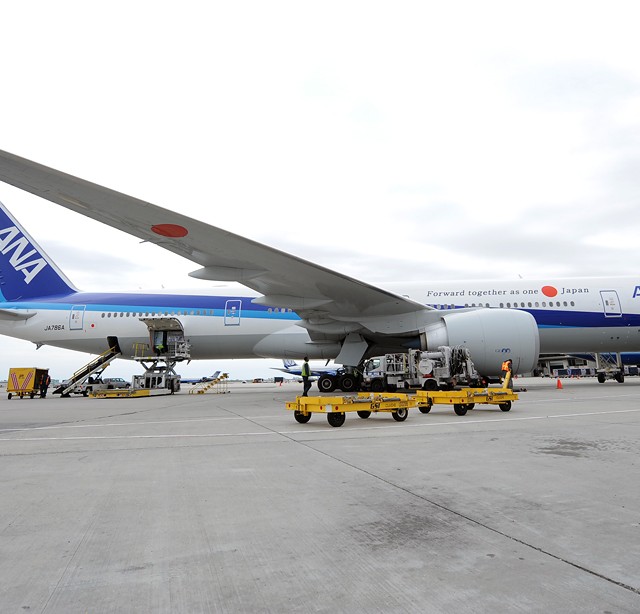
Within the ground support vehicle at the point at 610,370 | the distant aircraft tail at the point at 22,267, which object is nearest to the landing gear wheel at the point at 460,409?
the ground support vehicle at the point at 610,370

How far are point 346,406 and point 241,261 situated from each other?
5751mm

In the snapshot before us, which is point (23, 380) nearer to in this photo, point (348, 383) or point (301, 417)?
point (348, 383)

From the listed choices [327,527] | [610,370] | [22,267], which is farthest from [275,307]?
[610,370]

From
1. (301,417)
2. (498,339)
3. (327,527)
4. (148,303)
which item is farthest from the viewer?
(148,303)

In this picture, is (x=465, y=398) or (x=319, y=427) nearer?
(x=319, y=427)

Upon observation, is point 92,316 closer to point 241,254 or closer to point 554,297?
point 241,254

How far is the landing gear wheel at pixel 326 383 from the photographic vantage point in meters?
15.9

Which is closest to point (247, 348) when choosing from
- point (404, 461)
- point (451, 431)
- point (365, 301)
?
point (365, 301)

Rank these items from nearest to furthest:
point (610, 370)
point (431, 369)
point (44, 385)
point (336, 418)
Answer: point (336, 418), point (431, 369), point (44, 385), point (610, 370)

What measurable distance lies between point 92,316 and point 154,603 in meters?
19.7

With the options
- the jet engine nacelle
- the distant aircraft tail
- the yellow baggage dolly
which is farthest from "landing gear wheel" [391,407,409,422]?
the distant aircraft tail

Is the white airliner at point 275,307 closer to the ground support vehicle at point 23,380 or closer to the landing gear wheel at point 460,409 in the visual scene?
the ground support vehicle at point 23,380

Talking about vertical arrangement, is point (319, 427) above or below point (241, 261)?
below

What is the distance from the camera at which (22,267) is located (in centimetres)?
2020
